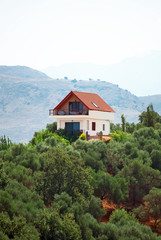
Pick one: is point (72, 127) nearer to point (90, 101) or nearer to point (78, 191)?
point (90, 101)

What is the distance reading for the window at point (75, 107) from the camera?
57875mm

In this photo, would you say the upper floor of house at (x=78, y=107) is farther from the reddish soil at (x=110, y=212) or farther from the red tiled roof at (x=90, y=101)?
the reddish soil at (x=110, y=212)

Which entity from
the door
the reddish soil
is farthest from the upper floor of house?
the reddish soil

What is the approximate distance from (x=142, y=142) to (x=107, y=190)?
40.9 ft

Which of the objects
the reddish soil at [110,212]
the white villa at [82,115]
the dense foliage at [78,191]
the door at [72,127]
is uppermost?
the white villa at [82,115]

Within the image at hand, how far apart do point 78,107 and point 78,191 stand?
26.5 m

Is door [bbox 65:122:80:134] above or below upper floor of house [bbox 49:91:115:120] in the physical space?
below

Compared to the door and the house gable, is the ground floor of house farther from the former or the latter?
the house gable

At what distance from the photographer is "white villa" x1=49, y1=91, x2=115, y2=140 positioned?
56.3 metres

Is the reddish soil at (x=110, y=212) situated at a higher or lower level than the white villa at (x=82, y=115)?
lower

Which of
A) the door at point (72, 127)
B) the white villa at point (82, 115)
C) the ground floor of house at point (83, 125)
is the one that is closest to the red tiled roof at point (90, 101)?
the white villa at point (82, 115)

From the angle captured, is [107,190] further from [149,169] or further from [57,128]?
[57,128]

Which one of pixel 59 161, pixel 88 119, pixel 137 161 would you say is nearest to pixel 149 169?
pixel 137 161

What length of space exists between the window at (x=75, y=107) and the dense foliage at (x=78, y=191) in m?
10.4
